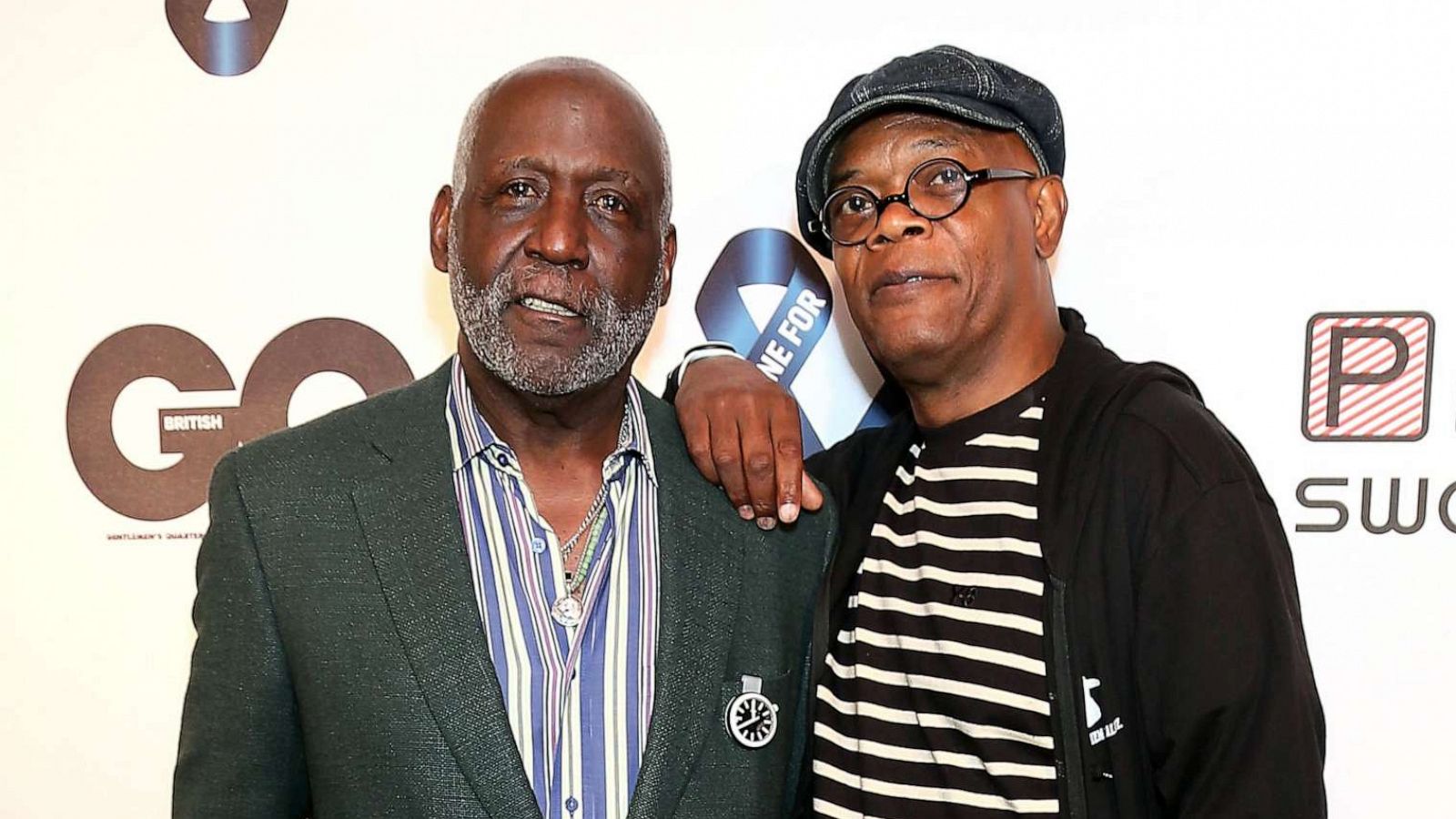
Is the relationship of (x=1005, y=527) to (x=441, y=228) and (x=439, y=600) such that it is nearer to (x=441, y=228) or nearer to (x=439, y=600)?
(x=439, y=600)

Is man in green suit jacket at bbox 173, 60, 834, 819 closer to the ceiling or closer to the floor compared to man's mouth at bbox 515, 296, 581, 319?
closer to the floor


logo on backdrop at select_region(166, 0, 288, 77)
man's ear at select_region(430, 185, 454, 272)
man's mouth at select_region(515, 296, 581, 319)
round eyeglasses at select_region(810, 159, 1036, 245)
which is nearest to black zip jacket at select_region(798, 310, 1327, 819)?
round eyeglasses at select_region(810, 159, 1036, 245)

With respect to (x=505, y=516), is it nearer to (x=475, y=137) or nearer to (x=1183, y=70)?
(x=475, y=137)

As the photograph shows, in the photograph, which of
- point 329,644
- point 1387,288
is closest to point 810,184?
point 329,644

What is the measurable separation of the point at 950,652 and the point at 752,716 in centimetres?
25

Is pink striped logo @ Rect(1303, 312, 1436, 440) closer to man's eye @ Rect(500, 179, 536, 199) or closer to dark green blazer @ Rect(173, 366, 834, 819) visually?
dark green blazer @ Rect(173, 366, 834, 819)

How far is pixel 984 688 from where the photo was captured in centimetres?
131

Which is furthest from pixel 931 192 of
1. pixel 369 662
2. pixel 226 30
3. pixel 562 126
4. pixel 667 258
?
pixel 226 30

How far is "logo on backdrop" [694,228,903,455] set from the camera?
200 centimetres

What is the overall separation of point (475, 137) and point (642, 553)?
1.83 feet

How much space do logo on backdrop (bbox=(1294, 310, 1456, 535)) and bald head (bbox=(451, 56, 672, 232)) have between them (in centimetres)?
118

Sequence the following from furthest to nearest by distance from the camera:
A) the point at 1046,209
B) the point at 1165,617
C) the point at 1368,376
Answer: the point at 1368,376 → the point at 1046,209 → the point at 1165,617

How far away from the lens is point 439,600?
4.19ft

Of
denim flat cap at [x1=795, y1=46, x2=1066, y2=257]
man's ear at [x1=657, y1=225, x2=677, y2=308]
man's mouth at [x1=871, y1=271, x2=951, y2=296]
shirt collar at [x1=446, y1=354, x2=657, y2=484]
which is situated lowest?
shirt collar at [x1=446, y1=354, x2=657, y2=484]
